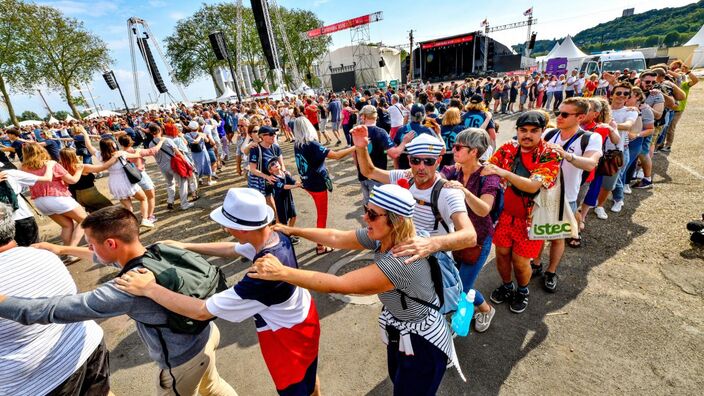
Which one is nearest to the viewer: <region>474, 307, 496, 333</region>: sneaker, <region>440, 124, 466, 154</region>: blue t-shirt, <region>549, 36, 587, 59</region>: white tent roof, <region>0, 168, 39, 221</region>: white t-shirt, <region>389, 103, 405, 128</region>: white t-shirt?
<region>474, 307, 496, 333</region>: sneaker

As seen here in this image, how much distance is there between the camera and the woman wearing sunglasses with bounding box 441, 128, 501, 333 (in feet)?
8.48

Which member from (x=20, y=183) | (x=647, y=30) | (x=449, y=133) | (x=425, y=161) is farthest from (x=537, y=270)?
(x=647, y=30)

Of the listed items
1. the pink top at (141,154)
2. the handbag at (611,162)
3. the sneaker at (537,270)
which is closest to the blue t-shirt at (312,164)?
the sneaker at (537,270)

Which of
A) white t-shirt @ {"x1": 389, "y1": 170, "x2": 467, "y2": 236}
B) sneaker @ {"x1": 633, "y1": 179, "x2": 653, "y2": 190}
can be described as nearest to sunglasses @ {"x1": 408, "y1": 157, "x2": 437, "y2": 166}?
white t-shirt @ {"x1": 389, "y1": 170, "x2": 467, "y2": 236}

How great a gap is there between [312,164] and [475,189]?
2.49 meters

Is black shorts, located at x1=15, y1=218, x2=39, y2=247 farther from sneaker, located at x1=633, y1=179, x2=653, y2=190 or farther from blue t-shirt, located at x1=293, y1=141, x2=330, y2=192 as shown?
sneaker, located at x1=633, y1=179, x2=653, y2=190

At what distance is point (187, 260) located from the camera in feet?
6.11

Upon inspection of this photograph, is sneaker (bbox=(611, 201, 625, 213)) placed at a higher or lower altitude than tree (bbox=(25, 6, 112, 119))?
lower

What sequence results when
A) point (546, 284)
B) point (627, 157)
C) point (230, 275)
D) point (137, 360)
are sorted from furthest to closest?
point (627, 157) < point (230, 275) < point (546, 284) < point (137, 360)

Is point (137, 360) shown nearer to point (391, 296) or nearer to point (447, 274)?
point (391, 296)

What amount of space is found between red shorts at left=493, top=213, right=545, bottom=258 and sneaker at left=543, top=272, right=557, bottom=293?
0.81 metres

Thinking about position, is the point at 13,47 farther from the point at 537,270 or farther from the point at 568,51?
the point at 568,51

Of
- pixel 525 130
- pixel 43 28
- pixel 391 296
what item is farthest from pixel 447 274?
pixel 43 28

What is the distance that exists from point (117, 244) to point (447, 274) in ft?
6.37
